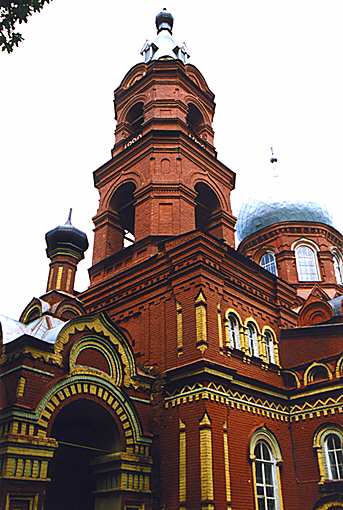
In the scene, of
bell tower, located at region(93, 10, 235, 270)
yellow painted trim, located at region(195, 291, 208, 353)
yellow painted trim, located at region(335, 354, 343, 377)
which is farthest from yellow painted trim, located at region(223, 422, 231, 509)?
bell tower, located at region(93, 10, 235, 270)

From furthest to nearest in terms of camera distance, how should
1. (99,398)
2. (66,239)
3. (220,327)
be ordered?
(66,239)
(220,327)
(99,398)

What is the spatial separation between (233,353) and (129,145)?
28.0ft

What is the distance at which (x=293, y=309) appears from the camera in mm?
16875

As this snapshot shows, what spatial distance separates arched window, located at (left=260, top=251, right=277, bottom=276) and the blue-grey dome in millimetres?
1403

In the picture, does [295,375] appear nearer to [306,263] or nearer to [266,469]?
[266,469]

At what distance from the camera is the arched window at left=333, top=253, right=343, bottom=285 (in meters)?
23.0

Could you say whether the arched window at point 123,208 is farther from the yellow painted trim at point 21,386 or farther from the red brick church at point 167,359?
the yellow painted trim at point 21,386

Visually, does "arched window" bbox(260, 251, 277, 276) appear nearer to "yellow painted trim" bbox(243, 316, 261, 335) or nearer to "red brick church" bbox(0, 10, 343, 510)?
"red brick church" bbox(0, 10, 343, 510)

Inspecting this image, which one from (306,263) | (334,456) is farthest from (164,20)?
(334,456)

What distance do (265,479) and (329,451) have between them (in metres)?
1.97

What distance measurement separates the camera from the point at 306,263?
75.2 ft

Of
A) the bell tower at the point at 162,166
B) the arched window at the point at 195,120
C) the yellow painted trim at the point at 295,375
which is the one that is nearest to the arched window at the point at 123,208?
the bell tower at the point at 162,166

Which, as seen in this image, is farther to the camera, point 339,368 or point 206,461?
point 339,368

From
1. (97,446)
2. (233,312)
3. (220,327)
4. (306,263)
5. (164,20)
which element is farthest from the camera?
(164,20)
